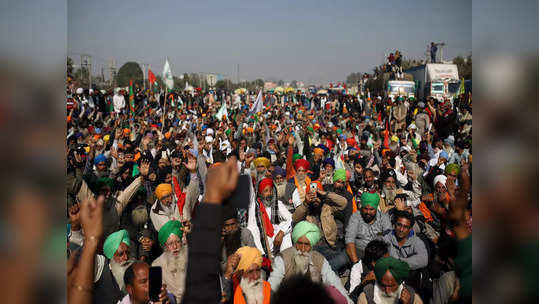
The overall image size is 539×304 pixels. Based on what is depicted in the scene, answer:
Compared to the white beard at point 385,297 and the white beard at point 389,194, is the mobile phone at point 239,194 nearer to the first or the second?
the white beard at point 385,297

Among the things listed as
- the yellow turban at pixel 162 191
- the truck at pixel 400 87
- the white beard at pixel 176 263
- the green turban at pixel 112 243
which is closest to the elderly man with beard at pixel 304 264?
the white beard at pixel 176 263

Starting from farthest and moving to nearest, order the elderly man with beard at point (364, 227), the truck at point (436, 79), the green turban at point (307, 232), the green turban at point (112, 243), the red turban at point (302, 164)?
the truck at point (436, 79) < the red turban at point (302, 164) < the elderly man with beard at point (364, 227) < the green turban at point (307, 232) < the green turban at point (112, 243)

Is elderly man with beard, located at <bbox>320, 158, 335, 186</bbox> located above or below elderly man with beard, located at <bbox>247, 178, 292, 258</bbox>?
above

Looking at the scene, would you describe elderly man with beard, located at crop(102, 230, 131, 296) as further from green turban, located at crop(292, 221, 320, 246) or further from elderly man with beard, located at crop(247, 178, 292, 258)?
green turban, located at crop(292, 221, 320, 246)

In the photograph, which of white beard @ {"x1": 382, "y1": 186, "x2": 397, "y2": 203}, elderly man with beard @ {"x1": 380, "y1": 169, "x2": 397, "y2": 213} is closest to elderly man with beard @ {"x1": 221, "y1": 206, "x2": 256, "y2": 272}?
elderly man with beard @ {"x1": 380, "y1": 169, "x2": 397, "y2": 213}

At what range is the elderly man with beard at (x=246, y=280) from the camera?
304 centimetres

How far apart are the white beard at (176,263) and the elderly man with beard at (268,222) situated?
972 millimetres

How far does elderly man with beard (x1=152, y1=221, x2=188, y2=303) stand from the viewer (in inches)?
→ 121

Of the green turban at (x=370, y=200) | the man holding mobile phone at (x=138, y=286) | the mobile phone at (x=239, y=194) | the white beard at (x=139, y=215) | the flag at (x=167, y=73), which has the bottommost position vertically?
the man holding mobile phone at (x=138, y=286)

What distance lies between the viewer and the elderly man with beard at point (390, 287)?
124 inches

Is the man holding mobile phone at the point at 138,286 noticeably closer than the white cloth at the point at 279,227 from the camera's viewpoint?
Yes

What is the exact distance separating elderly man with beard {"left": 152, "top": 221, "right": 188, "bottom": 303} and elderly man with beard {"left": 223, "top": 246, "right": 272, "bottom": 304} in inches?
13.7

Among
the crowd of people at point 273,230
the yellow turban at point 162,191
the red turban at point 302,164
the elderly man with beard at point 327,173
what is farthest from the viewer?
the elderly man with beard at point 327,173

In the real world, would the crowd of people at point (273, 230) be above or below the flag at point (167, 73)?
below
